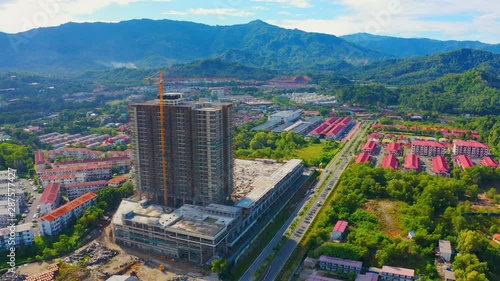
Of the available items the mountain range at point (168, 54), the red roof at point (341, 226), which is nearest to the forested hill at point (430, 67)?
the mountain range at point (168, 54)

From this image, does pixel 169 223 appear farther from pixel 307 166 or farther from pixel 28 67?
pixel 28 67

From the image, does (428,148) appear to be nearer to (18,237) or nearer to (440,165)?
(440,165)

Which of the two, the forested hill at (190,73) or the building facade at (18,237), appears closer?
the building facade at (18,237)

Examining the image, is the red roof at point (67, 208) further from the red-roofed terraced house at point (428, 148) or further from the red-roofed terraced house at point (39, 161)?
the red-roofed terraced house at point (428, 148)

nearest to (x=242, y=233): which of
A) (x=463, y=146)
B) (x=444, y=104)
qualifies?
(x=463, y=146)

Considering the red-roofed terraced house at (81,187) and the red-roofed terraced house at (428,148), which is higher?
the red-roofed terraced house at (428,148)

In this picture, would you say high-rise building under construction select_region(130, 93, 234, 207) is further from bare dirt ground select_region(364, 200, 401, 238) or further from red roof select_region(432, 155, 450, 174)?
red roof select_region(432, 155, 450, 174)

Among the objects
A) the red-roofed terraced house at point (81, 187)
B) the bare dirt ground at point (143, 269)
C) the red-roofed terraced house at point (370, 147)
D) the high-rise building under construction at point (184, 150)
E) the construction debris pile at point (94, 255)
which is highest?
the high-rise building under construction at point (184, 150)

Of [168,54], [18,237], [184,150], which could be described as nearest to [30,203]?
[18,237]
